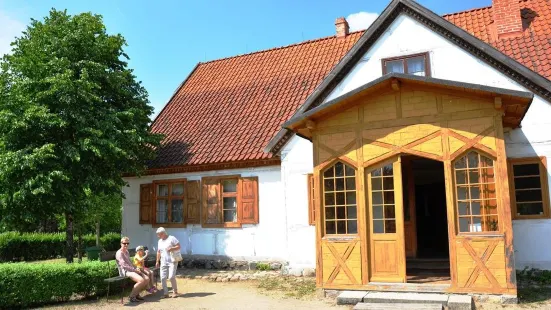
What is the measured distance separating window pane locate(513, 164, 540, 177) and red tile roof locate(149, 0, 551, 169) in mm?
2386

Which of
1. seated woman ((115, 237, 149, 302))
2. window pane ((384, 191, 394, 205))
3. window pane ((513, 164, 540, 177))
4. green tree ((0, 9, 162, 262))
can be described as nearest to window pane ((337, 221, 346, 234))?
window pane ((384, 191, 394, 205))

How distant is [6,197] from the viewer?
38.0ft

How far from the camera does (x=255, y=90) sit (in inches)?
660

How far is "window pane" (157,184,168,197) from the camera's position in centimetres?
1538

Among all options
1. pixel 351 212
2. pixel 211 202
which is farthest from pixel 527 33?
pixel 211 202

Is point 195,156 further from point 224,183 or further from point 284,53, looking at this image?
point 284,53

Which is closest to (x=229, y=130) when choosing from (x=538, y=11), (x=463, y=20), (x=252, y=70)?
(x=252, y=70)

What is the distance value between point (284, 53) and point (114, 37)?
271 inches

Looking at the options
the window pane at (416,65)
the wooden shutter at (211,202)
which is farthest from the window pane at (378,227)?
the wooden shutter at (211,202)

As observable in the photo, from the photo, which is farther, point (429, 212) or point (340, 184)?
point (429, 212)

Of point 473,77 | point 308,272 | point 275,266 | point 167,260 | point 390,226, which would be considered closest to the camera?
point 390,226

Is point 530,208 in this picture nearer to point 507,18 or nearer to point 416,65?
point 416,65

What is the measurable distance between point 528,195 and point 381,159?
3800 millimetres

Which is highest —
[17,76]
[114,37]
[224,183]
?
[114,37]
